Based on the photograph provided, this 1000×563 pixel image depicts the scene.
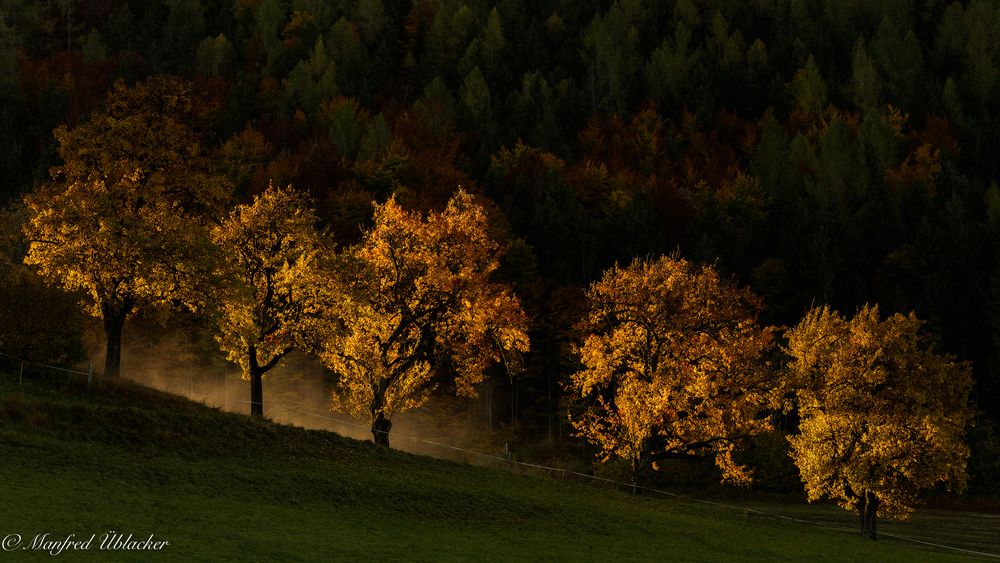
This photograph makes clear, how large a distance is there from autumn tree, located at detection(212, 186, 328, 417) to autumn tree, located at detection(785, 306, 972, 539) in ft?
98.3

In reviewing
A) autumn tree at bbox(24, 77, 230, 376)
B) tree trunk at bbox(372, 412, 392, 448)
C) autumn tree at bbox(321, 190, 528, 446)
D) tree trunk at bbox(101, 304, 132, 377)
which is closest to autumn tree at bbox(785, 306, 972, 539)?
autumn tree at bbox(321, 190, 528, 446)

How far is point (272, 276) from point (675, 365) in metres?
25.0

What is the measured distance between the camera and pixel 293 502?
3909 cm

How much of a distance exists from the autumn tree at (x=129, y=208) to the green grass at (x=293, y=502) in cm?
789

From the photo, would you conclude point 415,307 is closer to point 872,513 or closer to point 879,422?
point 879,422

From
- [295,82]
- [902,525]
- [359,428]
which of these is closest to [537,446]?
[359,428]


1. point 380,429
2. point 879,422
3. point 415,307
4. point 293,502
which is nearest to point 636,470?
point 879,422

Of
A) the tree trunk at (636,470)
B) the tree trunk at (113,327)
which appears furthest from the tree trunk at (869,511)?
the tree trunk at (113,327)

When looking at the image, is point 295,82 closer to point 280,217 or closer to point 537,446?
point 537,446

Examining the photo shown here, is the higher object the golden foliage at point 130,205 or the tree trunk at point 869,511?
the golden foliage at point 130,205

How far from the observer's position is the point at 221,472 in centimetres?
4197

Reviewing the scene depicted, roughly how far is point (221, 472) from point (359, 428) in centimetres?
5139

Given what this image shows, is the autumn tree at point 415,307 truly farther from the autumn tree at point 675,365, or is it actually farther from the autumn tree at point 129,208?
the autumn tree at point 129,208

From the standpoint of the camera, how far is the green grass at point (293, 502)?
3198 cm
